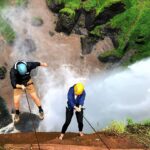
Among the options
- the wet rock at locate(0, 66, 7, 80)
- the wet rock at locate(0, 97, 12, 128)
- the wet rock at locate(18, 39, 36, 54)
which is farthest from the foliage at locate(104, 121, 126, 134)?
the wet rock at locate(18, 39, 36, 54)

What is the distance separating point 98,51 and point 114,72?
2.55 meters

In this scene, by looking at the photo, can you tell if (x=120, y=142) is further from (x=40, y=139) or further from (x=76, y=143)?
(x=40, y=139)

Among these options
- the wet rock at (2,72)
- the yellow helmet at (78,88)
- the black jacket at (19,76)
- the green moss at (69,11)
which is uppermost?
the green moss at (69,11)

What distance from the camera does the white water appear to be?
27.8m

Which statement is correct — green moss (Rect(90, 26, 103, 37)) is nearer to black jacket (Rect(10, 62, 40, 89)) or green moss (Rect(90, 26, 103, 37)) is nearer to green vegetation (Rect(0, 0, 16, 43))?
green vegetation (Rect(0, 0, 16, 43))

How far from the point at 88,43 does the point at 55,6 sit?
431 cm

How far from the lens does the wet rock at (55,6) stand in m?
35.1

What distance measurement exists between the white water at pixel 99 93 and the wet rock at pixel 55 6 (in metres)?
2.95

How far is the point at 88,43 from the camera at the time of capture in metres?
33.8

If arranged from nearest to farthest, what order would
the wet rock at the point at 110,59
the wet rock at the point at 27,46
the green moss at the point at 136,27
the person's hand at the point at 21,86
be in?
the person's hand at the point at 21,86
the green moss at the point at 136,27
the wet rock at the point at 110,59
the wet rock at the point at 27,46

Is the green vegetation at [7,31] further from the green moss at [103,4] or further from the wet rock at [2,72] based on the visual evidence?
the green moss at [103,4]

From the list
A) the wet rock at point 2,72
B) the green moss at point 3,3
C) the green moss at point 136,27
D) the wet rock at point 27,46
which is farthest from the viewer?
the green moss at point 3,3

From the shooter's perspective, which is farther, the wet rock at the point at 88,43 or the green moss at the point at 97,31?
the wet rock at the point at 88,43

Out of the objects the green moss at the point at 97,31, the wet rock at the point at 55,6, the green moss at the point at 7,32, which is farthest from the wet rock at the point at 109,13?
the green moss at the point at 7,32
